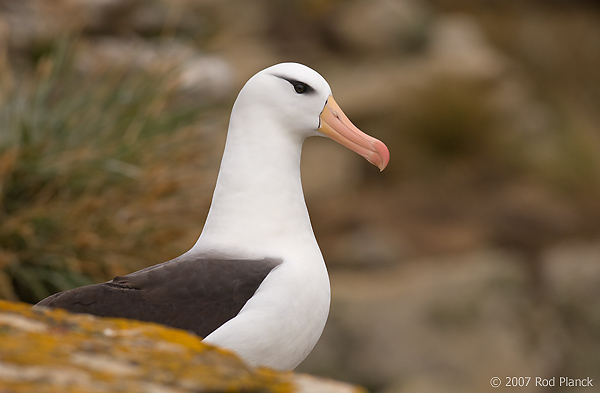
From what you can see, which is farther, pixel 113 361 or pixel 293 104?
pixel 293 104

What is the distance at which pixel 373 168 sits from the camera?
484 inches

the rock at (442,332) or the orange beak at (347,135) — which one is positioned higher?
the orange beak at (347,135)

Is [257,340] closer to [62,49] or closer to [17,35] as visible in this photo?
[62,49]

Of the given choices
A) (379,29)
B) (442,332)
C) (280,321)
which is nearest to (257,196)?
(280,321)

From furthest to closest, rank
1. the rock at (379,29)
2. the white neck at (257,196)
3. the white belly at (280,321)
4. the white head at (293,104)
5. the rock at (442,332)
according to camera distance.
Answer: the rock at (379,29)
the rock at (442,332)
the white head at (293,104)
the white neck at (257,196)
the white belly at (280,321)

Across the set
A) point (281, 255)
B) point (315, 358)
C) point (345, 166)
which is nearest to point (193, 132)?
point (315, 358)

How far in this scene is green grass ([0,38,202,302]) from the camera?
16.8 feet

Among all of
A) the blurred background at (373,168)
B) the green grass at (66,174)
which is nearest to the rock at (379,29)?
the blurred background at (373,168)

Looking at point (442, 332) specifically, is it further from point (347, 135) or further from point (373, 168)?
point (347, 135)

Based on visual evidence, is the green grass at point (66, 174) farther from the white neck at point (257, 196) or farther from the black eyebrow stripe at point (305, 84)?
the black eyebrow stripe at point (305, 84)

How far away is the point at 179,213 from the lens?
5.86 meters

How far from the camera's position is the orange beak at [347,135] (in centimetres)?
311

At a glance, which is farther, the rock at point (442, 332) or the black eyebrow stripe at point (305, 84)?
the rock at point (442, 332)

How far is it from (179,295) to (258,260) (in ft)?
1.02
